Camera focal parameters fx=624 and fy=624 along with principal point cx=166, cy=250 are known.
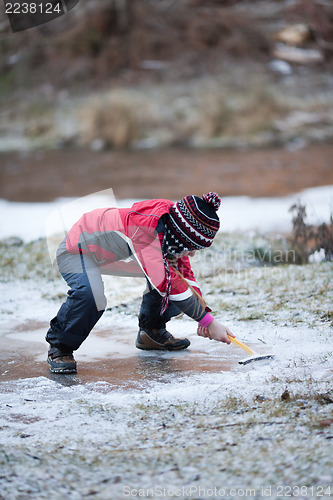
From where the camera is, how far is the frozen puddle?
2811mm

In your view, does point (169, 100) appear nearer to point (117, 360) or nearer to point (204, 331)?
point (117, 360)

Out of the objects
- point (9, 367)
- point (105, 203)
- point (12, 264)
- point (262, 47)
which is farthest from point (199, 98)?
point (9, 367)

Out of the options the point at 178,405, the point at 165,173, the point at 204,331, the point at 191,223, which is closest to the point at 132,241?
the point at 191,223

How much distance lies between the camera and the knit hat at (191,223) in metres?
2.66

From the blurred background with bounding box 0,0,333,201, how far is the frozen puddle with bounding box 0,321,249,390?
4.82 m

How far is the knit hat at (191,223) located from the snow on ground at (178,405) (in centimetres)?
46

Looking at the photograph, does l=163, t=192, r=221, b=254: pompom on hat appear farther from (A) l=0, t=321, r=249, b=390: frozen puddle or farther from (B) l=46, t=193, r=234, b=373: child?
(A) l=0, t=321, r=249, b=390: frozen puddle

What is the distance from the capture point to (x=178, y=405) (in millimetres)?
2402

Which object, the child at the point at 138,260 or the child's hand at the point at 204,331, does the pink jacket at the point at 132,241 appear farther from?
the child's hand at the point at 204,331

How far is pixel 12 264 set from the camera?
493 centimetres

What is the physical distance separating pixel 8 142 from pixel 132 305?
10543 millimetres

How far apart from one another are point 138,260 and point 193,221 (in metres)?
0.31

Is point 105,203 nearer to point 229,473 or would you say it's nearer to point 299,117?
point 229,473

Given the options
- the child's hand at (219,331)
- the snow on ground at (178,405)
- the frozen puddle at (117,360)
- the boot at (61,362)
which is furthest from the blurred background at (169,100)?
the child's hand at (219,331)
